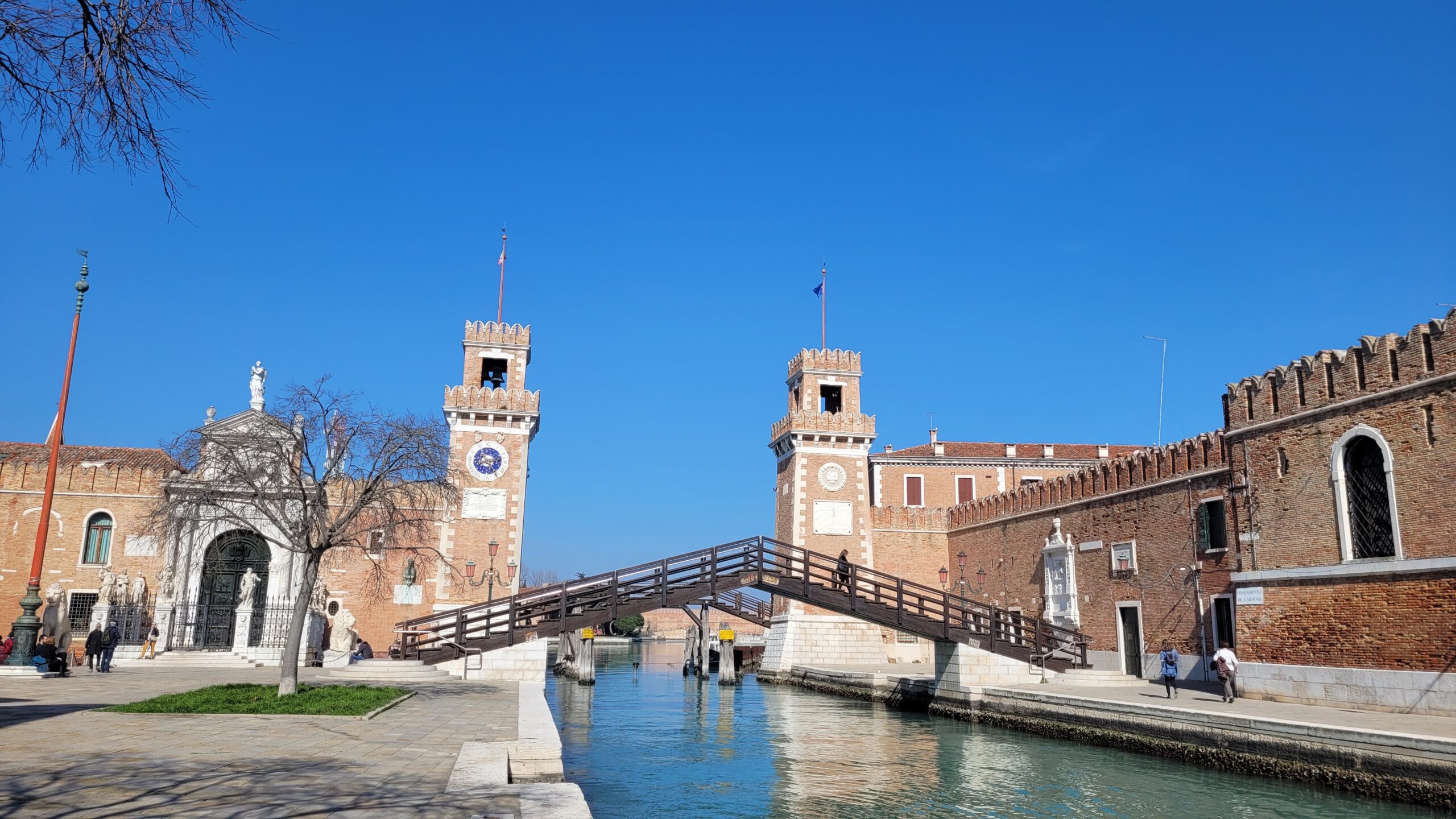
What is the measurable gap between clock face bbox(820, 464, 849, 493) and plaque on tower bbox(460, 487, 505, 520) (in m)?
12.1

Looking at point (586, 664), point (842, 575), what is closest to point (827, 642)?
point (586, 664)

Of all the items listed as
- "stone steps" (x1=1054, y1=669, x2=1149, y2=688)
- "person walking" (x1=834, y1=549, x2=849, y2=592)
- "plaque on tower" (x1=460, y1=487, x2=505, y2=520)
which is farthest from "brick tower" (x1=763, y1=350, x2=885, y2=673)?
"stone steps" (x1=1054, y1=669, x2=1149, y2=688)

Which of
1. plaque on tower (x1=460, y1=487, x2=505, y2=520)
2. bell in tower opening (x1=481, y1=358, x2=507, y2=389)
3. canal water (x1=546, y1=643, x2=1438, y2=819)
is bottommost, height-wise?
canal water (x1=546, y1=643, x2=1438, y2=819)

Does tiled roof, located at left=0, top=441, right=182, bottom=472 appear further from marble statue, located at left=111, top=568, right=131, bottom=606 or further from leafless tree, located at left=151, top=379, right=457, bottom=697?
leafless tree, located at left=151, top=379, right=457, bottom=697

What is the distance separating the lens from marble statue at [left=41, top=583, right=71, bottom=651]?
26.2 metres

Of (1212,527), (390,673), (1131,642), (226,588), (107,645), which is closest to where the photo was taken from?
(390,673)

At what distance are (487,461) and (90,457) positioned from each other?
41.3 feet

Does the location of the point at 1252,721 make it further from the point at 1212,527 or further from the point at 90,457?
the point at 90,457

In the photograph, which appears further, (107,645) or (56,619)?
(56,619)

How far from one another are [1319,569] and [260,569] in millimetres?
27030

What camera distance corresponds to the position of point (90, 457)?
3183cm

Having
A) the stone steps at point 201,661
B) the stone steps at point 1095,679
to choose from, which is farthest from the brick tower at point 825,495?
the stone steps at point 201,661

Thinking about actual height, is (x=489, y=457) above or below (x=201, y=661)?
above

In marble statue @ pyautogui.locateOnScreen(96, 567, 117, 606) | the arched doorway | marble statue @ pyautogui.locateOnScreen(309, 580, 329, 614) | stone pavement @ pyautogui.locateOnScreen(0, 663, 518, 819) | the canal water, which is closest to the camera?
stone pavement @ pyautogui.locateOnScreen(0, 663, 518, 819)
